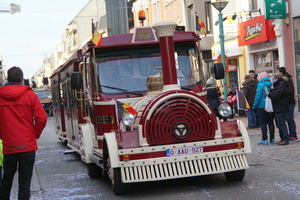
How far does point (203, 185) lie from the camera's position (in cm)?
896

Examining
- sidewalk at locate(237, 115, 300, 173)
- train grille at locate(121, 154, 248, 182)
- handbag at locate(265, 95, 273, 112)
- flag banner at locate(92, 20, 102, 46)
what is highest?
flag banner at locate(92, 20, 102, 46)

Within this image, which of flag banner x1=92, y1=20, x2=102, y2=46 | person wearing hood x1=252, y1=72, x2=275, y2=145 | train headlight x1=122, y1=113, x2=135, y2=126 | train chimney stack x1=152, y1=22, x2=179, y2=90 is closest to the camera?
train headlight x1=122, y1=113, x2=135, y2=126

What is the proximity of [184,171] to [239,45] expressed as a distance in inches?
838

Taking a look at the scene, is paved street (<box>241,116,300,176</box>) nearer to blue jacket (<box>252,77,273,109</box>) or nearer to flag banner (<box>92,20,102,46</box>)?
blue jacket (<box>252,77,273,109</box>)

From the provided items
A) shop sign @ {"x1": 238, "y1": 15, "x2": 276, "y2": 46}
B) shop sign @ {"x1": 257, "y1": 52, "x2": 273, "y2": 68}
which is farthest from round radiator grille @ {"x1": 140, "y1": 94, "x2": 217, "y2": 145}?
shop sign @ {"x1": 257, "y1": 52, "x2": 273, "y2": 68}

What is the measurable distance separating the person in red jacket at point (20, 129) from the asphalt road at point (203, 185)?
188 cm

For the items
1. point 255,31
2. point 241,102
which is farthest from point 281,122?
point 255,31

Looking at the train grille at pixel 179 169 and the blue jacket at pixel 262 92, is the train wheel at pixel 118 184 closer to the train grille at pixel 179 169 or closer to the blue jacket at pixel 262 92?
the train grille at pixel 179 169

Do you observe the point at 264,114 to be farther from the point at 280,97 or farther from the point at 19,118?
the point at 19,118

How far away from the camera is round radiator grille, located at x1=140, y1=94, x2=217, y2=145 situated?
8203mm

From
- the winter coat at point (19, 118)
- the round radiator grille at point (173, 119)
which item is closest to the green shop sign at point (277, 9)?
the round radiator grille at point (173, 119)

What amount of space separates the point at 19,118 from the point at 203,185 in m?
3.36

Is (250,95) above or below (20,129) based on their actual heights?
below

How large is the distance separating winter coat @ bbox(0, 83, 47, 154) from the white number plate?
2069mm
